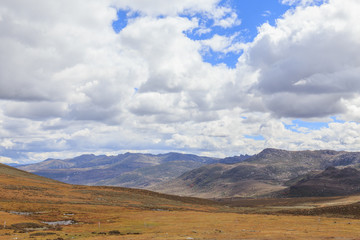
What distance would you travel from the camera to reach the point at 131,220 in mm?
84688

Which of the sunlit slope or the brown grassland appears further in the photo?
the sunlit slope

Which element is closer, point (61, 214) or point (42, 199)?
point (61, 214)

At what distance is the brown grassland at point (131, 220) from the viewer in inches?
2335

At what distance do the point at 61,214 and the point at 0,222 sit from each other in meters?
20.4

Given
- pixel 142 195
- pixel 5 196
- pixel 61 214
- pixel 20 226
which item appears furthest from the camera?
pixel 142 195

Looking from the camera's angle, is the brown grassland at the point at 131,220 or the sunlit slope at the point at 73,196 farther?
the sunlit slope at the point at 73,196

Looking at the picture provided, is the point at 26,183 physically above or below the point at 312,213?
above

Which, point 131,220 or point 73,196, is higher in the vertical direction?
point 73,196

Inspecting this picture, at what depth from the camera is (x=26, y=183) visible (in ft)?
485

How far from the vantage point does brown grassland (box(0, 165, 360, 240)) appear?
59.3m

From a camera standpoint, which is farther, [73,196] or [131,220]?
[73,196]

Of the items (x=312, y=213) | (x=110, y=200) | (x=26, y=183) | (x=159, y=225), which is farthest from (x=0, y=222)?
(x=312, y=213)

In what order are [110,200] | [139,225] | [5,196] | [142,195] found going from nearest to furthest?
[139,225], [5,196], [110,200], [142,195]

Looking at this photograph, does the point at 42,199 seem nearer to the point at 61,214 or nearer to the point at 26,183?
the point at 61,214
